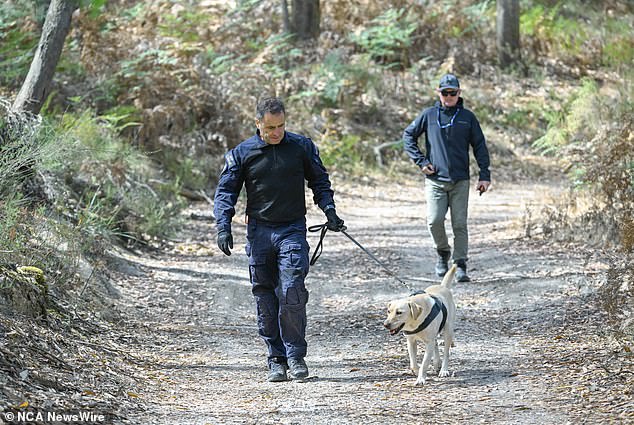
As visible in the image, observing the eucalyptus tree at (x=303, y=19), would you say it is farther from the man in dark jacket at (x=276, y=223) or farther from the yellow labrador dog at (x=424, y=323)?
the yellow labrador dog at (x=424, y=323)

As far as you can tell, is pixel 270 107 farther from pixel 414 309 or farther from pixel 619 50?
pixel 619 50

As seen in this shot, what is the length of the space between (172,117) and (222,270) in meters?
6.40

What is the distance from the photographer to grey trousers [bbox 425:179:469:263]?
9.85 meters

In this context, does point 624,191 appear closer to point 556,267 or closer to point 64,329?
point 556,267

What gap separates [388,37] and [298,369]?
18873 millimetres

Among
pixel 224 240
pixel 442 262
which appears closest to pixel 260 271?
pixel 224 240

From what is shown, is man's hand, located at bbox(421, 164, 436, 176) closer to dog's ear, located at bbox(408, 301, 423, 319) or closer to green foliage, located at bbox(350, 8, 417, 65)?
dog's ear, located at bbox(408, 301, 423, 319)

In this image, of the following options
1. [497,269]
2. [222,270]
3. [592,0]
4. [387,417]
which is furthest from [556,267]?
[592,0]

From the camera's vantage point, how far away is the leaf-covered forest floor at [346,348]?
5562 millimetres

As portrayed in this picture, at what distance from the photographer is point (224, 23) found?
2481cm

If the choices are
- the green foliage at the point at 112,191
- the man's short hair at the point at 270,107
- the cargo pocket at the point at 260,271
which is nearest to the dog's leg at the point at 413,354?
the cargo pocket at the point at 260,271

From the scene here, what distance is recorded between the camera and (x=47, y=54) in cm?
1033

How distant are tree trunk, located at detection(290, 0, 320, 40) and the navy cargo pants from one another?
18315mm

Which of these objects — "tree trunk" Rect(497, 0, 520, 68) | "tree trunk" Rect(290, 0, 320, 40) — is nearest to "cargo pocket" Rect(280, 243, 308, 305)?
"tree trunk" Rect(290, 0, 320, 40)
